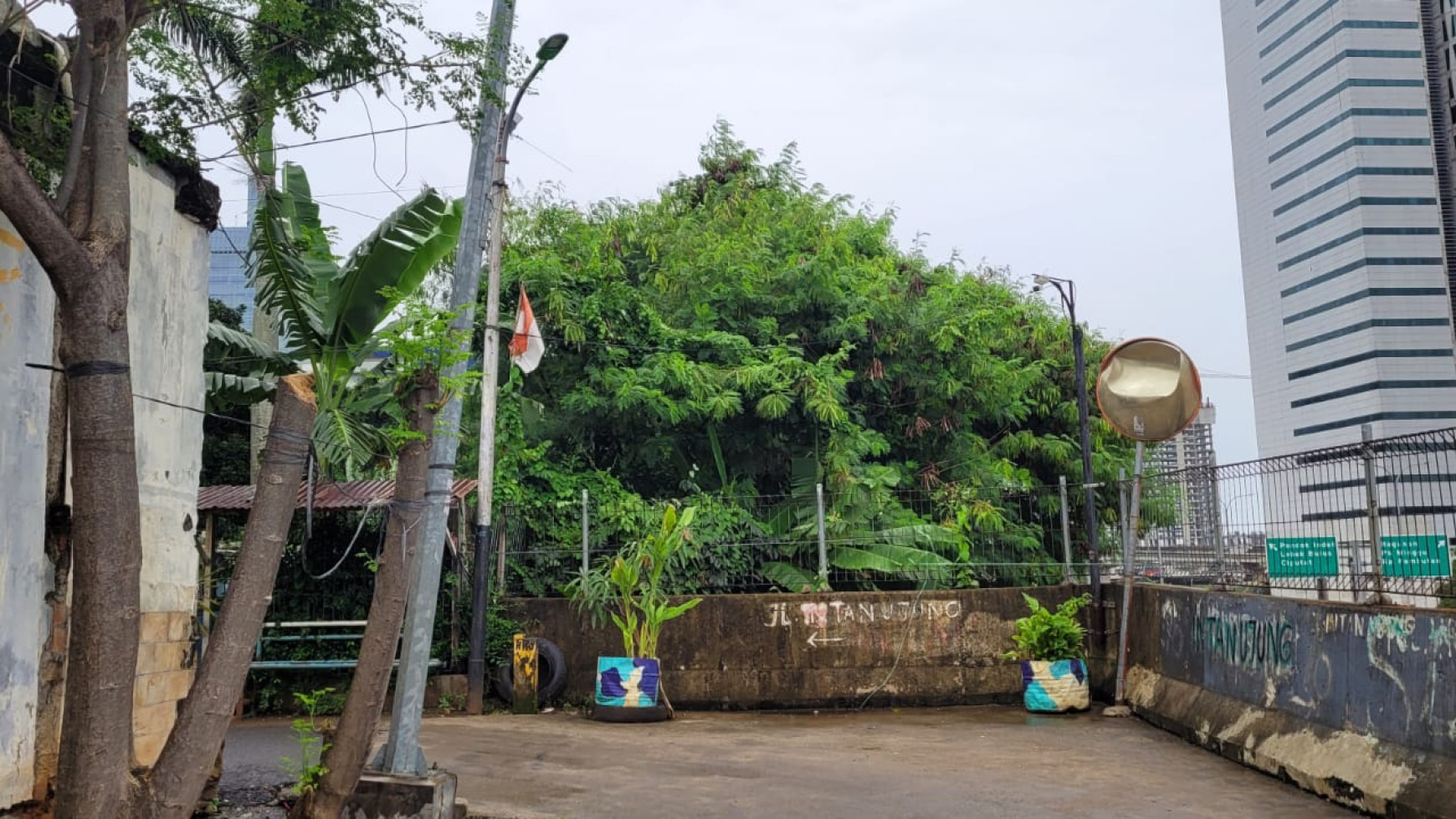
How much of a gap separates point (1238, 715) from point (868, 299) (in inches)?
396

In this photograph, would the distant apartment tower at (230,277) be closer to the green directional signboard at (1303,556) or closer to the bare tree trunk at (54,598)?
the bare tree trunk at (54,598)

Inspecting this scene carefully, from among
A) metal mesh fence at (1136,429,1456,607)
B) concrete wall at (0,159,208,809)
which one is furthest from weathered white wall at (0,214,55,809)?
metal mesh fence at (1136,429,1456,607)

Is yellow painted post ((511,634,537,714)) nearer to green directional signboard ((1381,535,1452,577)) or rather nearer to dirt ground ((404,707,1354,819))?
dirt ground ((404,707,1354,819))

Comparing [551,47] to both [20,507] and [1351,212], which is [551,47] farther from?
[1351,212]

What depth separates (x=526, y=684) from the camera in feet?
41.6

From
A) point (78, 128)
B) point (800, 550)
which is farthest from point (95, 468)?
point (800, 550)

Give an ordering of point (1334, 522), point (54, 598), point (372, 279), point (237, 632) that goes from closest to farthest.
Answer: point (237, 632) → point (54, 598) → point (372, 279) → point (1334, 522)

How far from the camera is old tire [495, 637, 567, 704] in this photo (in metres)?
12.8

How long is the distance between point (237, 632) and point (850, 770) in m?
5.23

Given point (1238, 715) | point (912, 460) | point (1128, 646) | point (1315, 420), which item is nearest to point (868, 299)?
point (912, 460)

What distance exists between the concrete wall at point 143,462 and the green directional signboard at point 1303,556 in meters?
8.32

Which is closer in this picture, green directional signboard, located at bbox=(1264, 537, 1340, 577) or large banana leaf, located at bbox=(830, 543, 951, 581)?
green directional signboard, located at bbox=(1264, 537, 1340, 577)

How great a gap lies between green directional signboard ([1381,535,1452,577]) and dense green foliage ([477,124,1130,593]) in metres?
6.29

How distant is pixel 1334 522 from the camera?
25.5 ft
